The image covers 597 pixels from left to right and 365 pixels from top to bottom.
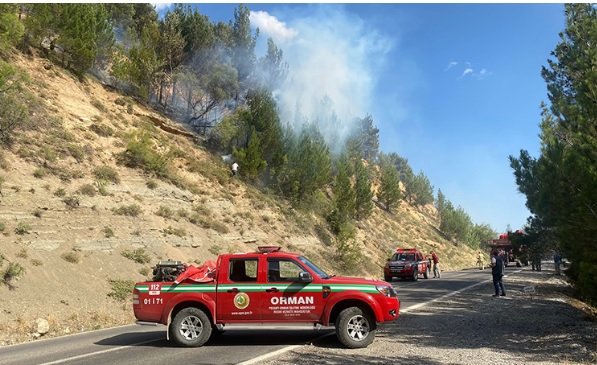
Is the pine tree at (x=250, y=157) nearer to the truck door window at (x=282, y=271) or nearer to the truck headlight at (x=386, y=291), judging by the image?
the truck door window at (x=282, y=271)

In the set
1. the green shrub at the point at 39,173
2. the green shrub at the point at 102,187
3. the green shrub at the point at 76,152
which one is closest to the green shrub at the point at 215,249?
the green shrub at the point at 102,187

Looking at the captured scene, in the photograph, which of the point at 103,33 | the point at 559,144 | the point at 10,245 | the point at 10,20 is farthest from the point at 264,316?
the point at 103,33

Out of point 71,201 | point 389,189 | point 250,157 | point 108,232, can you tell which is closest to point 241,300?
point 108,232

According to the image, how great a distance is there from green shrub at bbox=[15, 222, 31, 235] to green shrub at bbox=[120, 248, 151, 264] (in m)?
3.66

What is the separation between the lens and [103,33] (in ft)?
111

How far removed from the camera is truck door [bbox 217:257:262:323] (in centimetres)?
925

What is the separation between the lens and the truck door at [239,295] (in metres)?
9.25

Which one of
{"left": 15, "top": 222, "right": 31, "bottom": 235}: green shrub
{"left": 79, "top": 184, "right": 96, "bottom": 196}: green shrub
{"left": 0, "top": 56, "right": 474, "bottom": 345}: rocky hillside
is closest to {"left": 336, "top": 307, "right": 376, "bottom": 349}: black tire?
{"left": 0, "top": 56, "right": 474, "bottom": 345}: rocky hillside

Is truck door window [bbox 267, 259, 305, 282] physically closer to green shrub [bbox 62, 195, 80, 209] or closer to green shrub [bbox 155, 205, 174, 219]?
green shrub [bbox 62, 195, 80, 209]

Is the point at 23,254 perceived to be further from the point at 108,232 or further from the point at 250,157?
the point at 250,157

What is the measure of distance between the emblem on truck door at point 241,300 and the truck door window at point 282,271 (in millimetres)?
571

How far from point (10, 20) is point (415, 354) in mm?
18991

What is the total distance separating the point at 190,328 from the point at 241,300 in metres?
1.19

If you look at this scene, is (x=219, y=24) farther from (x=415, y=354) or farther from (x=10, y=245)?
(x=415, y=354)
